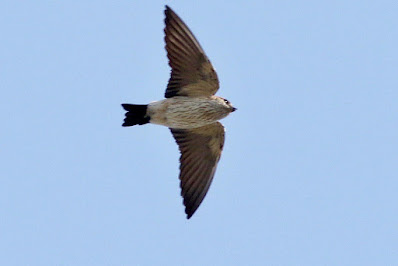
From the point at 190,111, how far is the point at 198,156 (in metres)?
0.74

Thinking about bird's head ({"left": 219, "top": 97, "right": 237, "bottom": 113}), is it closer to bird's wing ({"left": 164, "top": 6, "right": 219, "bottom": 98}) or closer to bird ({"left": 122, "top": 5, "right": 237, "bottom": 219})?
bird ({"left": 122, "top": 5, "right": 237, "bottom": 219})

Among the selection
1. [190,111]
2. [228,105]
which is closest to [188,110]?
[190,111]

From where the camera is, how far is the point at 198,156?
1262 cm

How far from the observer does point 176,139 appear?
12578 mm

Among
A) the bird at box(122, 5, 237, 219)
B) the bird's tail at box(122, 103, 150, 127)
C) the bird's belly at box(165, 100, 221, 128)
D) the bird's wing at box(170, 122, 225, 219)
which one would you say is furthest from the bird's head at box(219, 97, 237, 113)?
the bird's tail at box(122, 103, 150, 127)

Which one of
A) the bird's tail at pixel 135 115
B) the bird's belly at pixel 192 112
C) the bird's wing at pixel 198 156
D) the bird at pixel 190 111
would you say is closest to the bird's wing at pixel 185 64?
the bird at pixel 190 111

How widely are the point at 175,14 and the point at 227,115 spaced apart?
1335 mm

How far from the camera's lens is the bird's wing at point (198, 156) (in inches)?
491

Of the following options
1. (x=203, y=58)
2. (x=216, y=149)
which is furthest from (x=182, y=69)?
(x=216, y=149)

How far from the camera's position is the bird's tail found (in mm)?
12109

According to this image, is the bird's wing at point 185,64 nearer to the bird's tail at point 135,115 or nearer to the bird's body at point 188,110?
the bird's body at point 188,110

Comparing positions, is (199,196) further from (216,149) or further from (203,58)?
(203,58)

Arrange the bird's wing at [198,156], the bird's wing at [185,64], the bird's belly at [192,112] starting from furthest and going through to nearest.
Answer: the bird's wing at [198,156] < the bird's belly at [192,112] < the bird's wing at [185,64]

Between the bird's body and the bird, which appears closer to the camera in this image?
the bird
